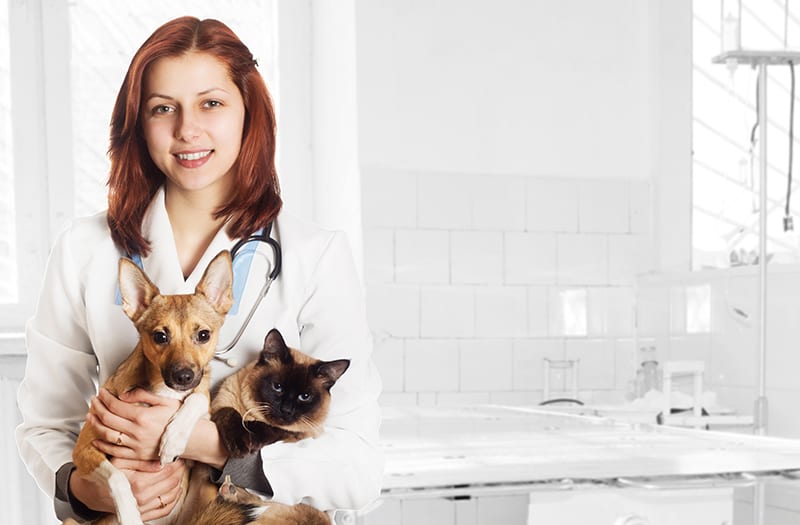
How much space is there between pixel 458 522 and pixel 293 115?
1.05 m

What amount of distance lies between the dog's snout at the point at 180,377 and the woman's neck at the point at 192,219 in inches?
4.6

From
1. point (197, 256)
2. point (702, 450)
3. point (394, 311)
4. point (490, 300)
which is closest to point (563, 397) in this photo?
point (490, 300)

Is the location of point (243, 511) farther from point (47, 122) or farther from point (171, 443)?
point (47, 122)

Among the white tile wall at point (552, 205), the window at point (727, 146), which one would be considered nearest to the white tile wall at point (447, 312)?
Answer: the white tile wall at point (552, 205)

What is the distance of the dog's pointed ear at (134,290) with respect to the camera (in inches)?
31.3

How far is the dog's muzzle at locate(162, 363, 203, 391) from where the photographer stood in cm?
78

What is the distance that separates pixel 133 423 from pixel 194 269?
0.15 meters

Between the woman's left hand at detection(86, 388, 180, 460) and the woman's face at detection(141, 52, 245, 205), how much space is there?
20cm

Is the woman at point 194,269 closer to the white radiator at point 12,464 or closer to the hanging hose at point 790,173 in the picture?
the white radiator at point 12,464

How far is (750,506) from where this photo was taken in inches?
79.4

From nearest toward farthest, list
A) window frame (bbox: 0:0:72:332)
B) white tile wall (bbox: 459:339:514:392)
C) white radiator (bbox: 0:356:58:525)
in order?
1. white radiator (bbox: 0:356:58:525)
2. window frame (bbox: 0:0:72:332)
3. white tile wall (bbox: 459:339:514:392)

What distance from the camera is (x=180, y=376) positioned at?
0.78 m

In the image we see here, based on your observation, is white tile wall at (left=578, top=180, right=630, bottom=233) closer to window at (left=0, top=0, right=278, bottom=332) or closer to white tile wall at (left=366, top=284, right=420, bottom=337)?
white tile wall at (left=366, top=284, right=420, bottom=337)

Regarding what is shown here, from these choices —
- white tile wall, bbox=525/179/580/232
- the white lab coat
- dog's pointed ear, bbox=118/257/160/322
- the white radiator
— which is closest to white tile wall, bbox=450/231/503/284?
white tile wall, bbox=525/179/580/232
